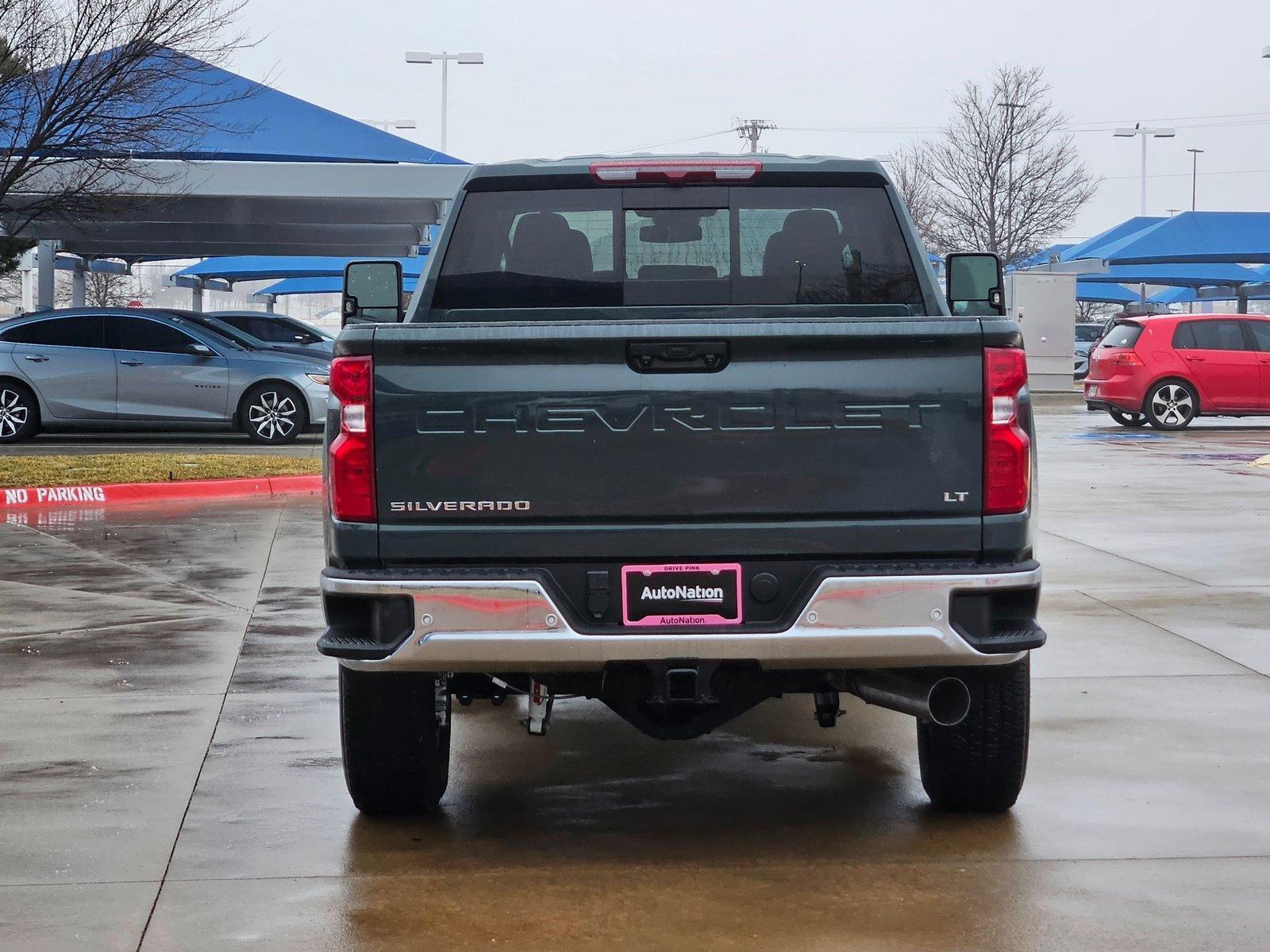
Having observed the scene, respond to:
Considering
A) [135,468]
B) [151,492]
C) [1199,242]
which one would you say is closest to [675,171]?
[151,492]

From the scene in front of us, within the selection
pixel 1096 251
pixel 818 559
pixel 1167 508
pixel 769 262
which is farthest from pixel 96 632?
pixel 1096 251

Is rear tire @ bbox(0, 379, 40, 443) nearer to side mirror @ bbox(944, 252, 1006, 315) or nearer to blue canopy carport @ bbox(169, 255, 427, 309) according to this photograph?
side mirror @ bbox(944, 252, 1006, 315)

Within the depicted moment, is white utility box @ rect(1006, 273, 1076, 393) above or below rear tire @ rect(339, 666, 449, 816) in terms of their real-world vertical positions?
above

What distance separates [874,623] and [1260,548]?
8074 mm

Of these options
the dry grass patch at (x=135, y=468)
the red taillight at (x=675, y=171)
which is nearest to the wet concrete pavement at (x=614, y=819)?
the red taillight at (x=675, y=171)

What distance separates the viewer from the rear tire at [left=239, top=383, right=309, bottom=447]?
20578mm

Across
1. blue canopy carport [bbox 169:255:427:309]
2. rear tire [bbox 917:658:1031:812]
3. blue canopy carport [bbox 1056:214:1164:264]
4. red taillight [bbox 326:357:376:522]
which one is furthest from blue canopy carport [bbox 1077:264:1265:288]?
red taillight [bbox 326:357:376:522]

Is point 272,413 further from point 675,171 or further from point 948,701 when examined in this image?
point 948,701

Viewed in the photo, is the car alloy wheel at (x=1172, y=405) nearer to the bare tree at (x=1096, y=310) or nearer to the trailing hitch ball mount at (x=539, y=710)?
the trailing hitch ball mount at (x=539, y=710)

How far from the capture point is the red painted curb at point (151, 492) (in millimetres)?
14641

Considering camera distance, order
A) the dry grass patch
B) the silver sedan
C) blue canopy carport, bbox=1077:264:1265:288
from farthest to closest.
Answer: blue canopy carport, bbox=1077:264:1265:288
the silver sedan
the dry grass patch

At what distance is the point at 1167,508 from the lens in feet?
47.1

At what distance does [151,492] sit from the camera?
15094 millimetres

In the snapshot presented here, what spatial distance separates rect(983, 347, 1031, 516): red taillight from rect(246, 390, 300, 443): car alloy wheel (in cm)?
1684
